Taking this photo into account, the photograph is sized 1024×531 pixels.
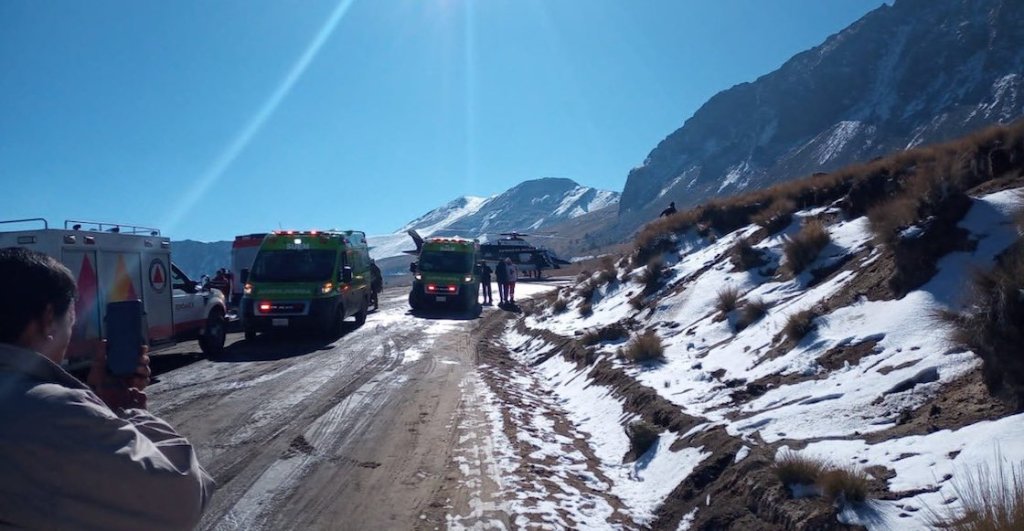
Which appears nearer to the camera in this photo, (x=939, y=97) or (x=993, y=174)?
(x=993, y=174)

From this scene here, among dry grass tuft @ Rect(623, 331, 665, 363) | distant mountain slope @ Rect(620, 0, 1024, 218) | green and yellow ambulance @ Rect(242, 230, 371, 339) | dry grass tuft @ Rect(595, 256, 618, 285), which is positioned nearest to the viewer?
dry grass tuft @ Rect(623, 331, 665, 363)

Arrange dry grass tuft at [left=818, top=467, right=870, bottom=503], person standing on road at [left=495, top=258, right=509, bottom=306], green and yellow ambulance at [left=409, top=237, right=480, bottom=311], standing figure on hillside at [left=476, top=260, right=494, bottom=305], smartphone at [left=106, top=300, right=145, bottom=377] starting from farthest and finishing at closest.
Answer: standing figure on hillside at [left=476, top=260, right=494, bottom=305], person standing on road at [left=495, top=258, right=509, bottom=306], green and yellow ambulance at [left=409, top=237, right=480, bottom=311], dry grass tuft at [left=818, top=467, right=870, bottom=503], smartphone at [left=106, top=300, right=145, bottom=377]

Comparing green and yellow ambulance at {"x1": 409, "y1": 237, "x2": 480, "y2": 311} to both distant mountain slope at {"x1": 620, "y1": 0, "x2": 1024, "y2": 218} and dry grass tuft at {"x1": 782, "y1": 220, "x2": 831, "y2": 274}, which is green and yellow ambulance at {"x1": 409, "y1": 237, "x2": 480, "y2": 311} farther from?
distant mountain slope at {"x1": 620, "y1": 0, "x2": 1024, "y2": 218}

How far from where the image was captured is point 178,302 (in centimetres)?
1511

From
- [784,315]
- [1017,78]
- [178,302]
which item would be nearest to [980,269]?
[784,315]

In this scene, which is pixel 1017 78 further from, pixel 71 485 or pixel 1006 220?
pixel 71 485

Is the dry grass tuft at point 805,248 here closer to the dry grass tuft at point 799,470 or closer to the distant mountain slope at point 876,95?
the dry grass tuft at point 799,470

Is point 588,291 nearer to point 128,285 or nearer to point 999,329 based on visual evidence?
point 128,285

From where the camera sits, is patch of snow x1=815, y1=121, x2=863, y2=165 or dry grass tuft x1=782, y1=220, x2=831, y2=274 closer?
dry grass tuft x1=782, y1=220, x2=831, y2=274

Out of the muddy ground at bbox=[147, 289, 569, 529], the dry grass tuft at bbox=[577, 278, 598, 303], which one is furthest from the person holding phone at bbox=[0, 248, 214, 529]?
the dry grass tuft at bbox=[577, 278, 598, 303]

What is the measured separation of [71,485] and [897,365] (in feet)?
21.5

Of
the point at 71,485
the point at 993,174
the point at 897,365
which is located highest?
the point at 993,174

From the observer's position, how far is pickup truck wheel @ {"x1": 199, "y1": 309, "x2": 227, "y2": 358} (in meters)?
16.1

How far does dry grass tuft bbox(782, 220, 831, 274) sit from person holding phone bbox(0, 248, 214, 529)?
10.8 metres
